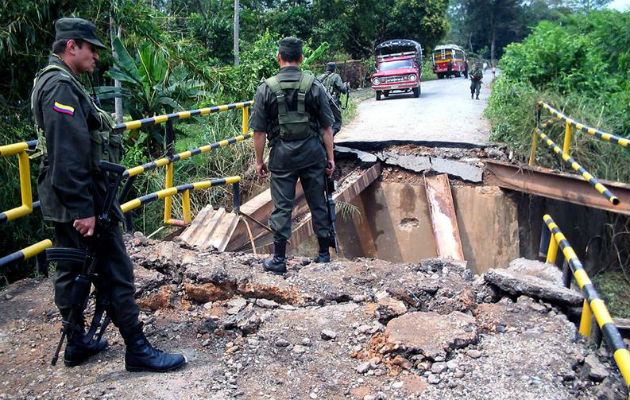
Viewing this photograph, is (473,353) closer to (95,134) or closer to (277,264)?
(277,264)

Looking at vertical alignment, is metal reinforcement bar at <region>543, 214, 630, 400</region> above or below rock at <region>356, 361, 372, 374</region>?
above

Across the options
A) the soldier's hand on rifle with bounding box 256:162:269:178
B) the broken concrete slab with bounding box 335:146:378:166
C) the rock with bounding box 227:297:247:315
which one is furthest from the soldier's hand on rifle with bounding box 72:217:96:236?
the broken concrete slab with bounding box 335:146:378:166

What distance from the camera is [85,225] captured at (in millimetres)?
2748

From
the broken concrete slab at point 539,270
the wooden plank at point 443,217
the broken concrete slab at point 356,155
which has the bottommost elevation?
the wooden plank at point 443,217

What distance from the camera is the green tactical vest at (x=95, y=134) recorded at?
2.74 metres

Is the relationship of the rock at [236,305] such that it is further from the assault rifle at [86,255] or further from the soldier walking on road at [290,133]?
the assault rifle at [86,255]

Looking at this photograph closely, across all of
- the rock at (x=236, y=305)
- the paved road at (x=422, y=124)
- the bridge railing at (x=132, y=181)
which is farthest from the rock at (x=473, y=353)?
the paved road at (x=422, y=124)

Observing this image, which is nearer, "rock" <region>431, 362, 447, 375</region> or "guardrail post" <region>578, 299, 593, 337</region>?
"rock" <region>431, 362, 447, 375</region>

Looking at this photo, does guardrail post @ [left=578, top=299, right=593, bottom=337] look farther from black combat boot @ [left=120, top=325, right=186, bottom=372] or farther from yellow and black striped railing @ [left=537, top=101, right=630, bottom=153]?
black combat boot @ [left=120, top=325, right=186, bottom=372]

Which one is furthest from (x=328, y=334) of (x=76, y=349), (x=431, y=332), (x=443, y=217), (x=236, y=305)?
(x=443, y=217)

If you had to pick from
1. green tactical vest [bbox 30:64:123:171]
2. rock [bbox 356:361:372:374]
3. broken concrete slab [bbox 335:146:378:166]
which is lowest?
rock [bbox 356:361:372:374]

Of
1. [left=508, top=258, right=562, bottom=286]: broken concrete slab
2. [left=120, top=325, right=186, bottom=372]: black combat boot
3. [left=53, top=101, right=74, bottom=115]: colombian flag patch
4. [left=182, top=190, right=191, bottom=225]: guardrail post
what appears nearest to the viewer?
[left=53, top=101, right=74, bottom=115]: colombian flag patch

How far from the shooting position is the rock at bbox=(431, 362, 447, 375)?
9.57 feet

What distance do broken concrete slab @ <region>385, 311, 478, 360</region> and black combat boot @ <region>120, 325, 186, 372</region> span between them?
1.20 m
